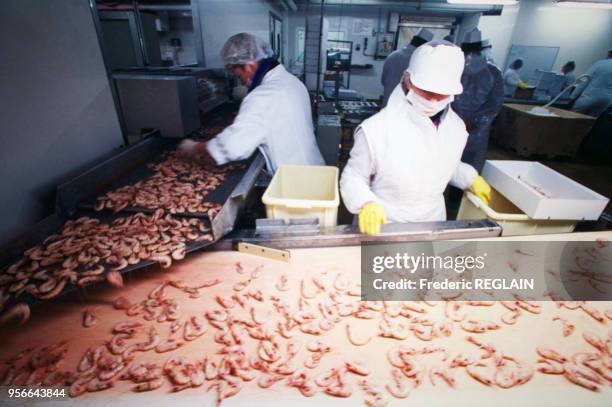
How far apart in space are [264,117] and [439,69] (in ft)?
4.38

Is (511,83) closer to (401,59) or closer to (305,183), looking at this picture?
(401,59)

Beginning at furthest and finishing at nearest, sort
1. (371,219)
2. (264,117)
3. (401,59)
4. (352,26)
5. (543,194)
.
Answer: (352,26)
(401,59)
(264,117)
(543,194)
(371,219)

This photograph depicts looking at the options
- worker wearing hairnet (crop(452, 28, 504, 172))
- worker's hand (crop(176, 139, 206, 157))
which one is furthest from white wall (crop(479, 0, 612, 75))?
worker's hand (crop(176, 139, 206, 157))

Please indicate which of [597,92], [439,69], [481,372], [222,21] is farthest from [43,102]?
[597,92]

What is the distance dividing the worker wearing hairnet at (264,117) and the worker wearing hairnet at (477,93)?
2.82 meters

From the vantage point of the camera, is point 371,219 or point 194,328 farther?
point 371,219

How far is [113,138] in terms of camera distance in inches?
99.6

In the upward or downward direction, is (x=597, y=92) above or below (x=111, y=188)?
above

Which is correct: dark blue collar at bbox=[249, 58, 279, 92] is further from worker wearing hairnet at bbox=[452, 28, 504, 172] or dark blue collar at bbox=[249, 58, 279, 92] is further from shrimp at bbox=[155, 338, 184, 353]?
worker wearing hairnet at bbox=[452, 28, 504, 172]

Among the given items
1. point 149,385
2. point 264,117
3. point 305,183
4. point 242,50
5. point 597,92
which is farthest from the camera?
point 597,92

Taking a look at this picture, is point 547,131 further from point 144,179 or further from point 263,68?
point 144,179

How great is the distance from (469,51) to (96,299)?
511 cm

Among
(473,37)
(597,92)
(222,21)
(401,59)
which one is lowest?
(597,92)

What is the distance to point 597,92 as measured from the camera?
730 cm
